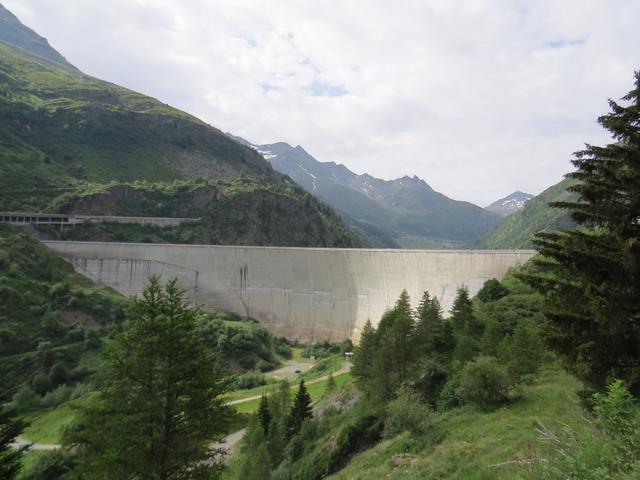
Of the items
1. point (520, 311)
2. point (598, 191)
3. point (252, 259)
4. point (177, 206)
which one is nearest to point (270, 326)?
point (252, 259)

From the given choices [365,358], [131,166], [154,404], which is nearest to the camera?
[154,404]

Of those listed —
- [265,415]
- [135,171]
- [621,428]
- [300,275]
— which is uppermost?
[135,171]

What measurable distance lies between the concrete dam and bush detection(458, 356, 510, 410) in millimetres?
18495

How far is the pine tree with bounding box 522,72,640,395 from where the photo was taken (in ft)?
23.7

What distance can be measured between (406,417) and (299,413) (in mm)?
8402

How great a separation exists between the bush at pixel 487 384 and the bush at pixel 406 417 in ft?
4.87

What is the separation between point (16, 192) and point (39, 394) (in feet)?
147

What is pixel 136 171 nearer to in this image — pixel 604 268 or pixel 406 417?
pixel 406 417

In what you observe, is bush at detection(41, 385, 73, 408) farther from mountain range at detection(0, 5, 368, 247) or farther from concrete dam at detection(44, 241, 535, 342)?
mountain range at detection(0, 5, 368, 247)

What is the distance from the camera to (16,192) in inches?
2566

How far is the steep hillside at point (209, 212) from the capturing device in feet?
217

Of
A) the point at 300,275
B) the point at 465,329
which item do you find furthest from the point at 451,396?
the point at 300,275

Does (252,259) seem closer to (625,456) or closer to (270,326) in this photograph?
(270,326)

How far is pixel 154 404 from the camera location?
8.86 meters
